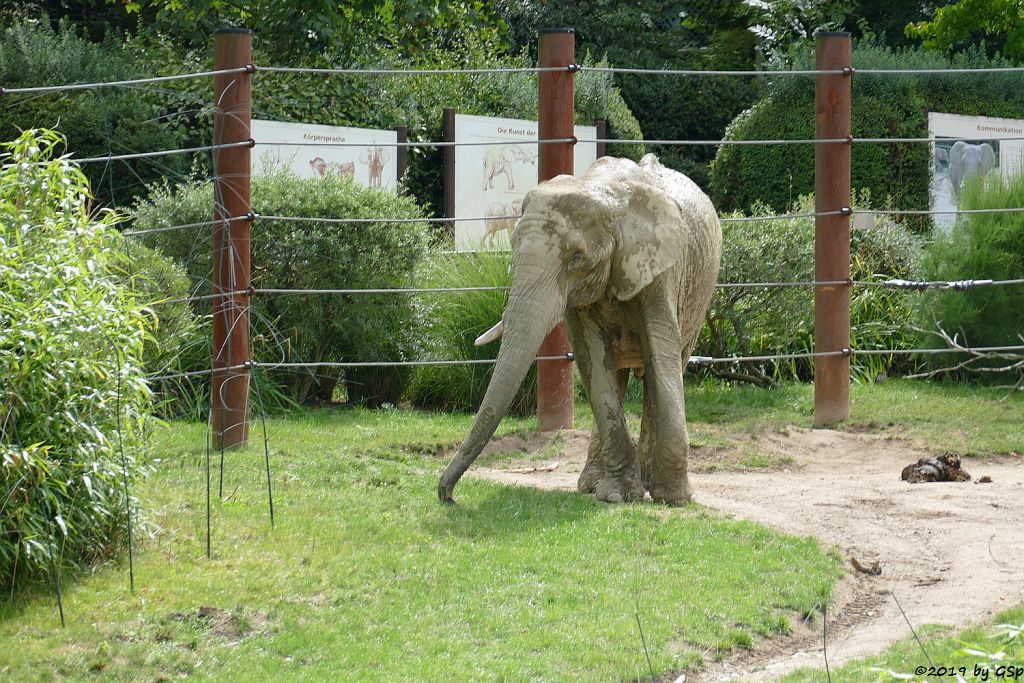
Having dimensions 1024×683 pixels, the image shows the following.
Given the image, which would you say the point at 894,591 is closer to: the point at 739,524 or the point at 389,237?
the point at 739,524

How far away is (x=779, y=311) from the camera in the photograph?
38.3ft

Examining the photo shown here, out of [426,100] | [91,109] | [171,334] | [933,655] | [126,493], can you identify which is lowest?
[933,655]

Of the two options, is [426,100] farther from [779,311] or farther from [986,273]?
[986,273]

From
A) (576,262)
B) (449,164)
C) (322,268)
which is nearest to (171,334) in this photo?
(322,268)

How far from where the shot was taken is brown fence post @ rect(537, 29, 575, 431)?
9477 mm

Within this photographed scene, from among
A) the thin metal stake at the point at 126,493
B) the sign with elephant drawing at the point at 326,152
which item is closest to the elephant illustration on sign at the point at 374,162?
the sign with elephant drawing at the point at 326,152

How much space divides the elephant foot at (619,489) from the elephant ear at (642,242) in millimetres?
946

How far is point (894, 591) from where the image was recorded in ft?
20.8

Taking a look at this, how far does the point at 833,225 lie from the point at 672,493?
3.22 m

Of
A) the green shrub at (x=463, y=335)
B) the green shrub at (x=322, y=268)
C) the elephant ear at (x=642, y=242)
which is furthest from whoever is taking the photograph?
the green shrub at (x=322, y=268)

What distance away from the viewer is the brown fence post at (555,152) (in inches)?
373

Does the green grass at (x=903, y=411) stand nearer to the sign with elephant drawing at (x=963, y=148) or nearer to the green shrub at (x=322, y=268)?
the green shrub at (x=322, y=268)

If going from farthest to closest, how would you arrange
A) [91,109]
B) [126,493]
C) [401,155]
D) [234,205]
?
[401,155] → [91,109] → [234,205] → [126,493]

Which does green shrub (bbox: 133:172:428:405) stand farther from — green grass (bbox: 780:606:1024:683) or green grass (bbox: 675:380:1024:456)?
green grass (bbox: 780:606:1024:683)
